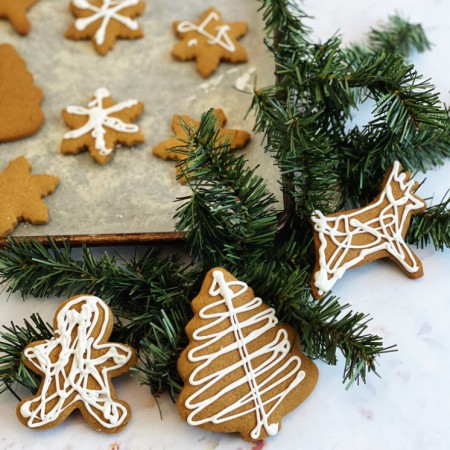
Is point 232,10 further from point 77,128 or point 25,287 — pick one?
point 25,287

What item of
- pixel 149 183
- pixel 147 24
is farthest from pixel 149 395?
pixel 147 24

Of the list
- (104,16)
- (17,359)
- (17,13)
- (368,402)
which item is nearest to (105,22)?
(104,16)

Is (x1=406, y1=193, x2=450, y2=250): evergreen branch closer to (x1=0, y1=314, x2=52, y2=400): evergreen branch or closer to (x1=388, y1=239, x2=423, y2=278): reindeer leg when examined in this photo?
(x1=388, y1=239, x2=423, y2=278): reindeer leg

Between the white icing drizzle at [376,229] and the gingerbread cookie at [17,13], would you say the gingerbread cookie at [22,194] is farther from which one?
the white icing drizzle at [376,229]

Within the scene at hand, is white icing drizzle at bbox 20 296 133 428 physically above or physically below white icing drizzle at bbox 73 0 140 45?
below

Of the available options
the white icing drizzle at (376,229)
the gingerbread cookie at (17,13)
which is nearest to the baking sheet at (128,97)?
the gingerbread cookie at (17,13)

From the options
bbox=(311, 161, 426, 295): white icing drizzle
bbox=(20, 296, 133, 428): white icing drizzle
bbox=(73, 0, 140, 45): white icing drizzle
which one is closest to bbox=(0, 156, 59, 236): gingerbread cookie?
bbox=(20, 296, 133, 428): white icing drizzle
